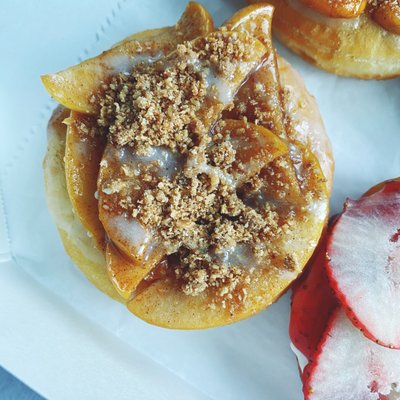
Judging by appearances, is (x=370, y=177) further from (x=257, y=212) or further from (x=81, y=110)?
(x=81, y=110)

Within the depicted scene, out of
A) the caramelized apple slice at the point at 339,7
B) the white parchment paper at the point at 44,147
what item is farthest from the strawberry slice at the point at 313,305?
the caramelized apple slice at the point at 339,7

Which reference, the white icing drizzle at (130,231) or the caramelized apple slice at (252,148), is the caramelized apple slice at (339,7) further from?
the white icing drizzle at (130,231)

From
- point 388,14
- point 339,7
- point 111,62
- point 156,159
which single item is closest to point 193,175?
point 156,159

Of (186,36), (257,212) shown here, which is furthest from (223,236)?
(186,36)

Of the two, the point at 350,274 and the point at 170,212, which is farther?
the point at 350,274

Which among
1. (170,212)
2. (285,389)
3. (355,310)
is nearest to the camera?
(170,212)

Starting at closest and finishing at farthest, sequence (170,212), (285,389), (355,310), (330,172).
Answer: (170,212), (355,310), (330,172), (285,389)
